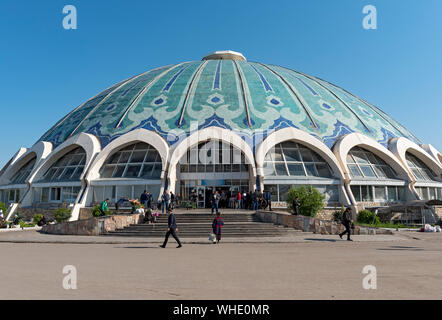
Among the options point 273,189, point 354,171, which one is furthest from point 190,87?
point 354,171

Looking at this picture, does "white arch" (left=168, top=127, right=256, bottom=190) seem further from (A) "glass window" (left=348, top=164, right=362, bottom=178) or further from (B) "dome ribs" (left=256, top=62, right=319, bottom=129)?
(A) "glass window" (left=348, top=164, right=362, bottom=178)

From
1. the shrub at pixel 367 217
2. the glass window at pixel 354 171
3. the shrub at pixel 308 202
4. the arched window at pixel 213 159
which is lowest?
the shrub at pixel 367 217

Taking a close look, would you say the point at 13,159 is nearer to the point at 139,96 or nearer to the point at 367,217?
the point at 139,96

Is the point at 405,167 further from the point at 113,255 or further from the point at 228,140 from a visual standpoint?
the point at 113,255

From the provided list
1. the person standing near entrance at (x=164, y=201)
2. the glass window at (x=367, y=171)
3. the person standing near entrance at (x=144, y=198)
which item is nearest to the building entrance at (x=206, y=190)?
the person standing near entrance at (x=144, y=198)

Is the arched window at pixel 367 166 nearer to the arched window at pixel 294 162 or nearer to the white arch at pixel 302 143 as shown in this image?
the white arch at pixel 302 143

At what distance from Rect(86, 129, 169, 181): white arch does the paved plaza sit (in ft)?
56.2

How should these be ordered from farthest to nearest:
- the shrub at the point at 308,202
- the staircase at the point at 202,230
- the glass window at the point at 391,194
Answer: the glass window at the point at 391,194 → the shrub at the point at 308,202 → the staircase at the point at 202,230

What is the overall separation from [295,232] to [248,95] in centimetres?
1688

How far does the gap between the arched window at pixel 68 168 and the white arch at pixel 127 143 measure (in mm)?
1826

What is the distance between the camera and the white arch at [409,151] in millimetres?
29441

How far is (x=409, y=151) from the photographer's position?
1248 inches

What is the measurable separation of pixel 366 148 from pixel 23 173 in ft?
107

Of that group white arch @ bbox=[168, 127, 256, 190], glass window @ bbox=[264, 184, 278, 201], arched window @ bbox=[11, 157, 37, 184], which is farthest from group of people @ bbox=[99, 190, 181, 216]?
arched window @ bbox=[11, 157, 37, 184]
